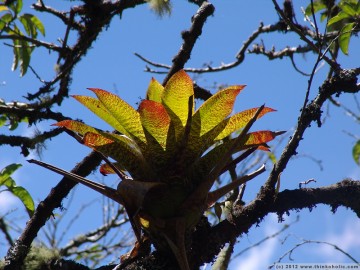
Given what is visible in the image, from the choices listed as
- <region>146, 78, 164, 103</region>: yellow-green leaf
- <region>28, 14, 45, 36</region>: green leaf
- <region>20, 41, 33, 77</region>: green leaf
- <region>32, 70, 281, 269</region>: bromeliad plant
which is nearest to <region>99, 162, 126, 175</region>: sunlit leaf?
<region>32, 70, 281, 269</region>: bromeliad plant

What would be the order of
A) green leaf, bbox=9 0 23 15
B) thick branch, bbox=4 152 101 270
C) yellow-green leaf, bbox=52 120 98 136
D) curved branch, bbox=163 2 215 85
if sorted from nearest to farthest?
yellow-green leaf, bbox=52 120 98 136
thick branch, bbox=4 152 101 270
curved branch, bbox=163 2 215 85
green leaf, bbox=9 0 23 15

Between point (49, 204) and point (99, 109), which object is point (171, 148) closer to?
point (99, 109)

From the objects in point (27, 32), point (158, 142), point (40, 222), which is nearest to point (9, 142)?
point (40, 222)

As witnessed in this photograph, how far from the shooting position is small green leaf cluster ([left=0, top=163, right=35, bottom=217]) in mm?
2004

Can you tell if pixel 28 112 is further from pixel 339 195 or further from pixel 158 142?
pixel 339 195

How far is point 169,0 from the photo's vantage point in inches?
103

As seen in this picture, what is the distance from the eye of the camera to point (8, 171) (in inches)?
81.5

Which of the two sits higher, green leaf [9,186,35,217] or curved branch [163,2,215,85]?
curved branch [163,2,215,85]

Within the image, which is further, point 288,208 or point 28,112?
point 28,112

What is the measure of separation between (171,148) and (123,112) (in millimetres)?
139

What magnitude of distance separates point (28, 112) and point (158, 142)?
102 centimetres

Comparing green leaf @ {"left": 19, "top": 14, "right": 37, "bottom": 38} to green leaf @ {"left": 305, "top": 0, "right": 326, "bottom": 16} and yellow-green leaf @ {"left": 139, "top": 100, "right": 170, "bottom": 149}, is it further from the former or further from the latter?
yellow-green leaf @ {"left": 139, "top": 100, "right": 170, "bottom": 149}

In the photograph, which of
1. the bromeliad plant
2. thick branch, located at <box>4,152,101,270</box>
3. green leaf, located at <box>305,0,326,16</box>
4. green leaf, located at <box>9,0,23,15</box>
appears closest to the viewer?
the bromeliad plant

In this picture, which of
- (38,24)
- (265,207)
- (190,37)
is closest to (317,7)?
(190,37)
